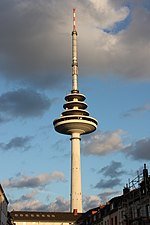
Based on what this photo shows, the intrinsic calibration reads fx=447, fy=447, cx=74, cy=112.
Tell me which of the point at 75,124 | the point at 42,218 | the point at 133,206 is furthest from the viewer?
the point at 75,124

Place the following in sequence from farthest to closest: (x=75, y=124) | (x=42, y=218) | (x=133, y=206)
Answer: (x=75, y=124), (x=42, y=218), (x=133, y=206)

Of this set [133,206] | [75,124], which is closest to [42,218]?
[75,124]

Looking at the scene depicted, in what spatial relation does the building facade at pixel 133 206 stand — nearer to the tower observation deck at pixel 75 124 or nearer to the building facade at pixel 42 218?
the building facade at pixel 42 218

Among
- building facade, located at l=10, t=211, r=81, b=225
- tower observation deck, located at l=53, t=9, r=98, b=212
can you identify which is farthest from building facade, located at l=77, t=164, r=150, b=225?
tower observation deck, located at l=53, t=9, r=98, b=212

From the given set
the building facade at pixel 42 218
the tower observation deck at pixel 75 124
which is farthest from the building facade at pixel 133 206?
the tower observation deck at pixel 75 124

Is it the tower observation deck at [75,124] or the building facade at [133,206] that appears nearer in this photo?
the building facade at [133,206]

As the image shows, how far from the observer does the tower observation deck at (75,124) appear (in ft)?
522

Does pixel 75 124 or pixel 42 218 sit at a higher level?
pixel 75 124

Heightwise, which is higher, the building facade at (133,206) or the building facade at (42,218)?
the building facade at (42,218)

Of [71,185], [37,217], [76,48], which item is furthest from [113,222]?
[76,48]

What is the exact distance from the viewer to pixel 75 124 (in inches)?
6521

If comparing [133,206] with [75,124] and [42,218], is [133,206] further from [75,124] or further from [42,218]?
[75,124]

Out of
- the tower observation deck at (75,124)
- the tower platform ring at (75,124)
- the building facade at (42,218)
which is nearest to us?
the building facade at (42,218)

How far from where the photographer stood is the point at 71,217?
14588cm
